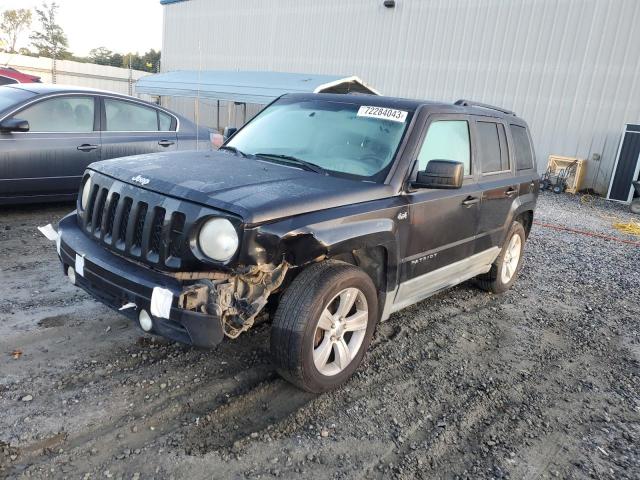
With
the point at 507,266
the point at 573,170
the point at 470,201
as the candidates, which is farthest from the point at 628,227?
the point at 470,201

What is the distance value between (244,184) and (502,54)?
15.8 m

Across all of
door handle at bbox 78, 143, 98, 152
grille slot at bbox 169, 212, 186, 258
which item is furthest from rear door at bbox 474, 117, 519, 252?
door handle at bbox 78, 143, 98, 152

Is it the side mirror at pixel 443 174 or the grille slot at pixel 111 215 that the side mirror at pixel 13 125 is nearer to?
the grille slot at pixel 111 215

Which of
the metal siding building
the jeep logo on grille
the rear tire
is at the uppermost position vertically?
the metal siding building

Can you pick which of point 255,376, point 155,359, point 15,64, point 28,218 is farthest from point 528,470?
point 15,64

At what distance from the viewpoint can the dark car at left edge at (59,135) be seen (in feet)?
19.3

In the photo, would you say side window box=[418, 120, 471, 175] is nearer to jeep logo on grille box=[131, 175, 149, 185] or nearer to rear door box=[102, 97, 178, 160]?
jeep logo on grille box=[131, 175, 149, 185]

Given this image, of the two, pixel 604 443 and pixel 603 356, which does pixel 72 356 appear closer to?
pixel 604 443

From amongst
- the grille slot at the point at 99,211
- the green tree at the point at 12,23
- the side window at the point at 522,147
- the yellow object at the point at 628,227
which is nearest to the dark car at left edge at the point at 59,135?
the grille slot at the point at 99,211

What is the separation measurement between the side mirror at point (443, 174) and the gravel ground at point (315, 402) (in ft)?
4.32

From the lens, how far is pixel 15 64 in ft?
79.5

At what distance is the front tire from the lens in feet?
9.24

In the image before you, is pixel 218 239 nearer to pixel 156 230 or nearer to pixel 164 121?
pixel 156 230

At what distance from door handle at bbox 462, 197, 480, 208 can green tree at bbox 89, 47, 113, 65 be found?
7480 cm
